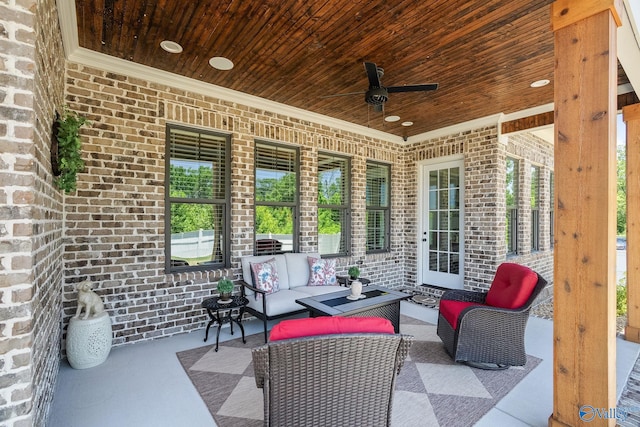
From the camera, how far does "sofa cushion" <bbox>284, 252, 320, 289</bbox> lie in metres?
4.23

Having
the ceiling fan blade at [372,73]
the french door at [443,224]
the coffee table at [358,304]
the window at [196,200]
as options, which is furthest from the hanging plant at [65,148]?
the french door at [443,224]

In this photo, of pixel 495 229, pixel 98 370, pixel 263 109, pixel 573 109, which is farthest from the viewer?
pixel 495 229

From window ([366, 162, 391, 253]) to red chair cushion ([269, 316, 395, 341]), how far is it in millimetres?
4267

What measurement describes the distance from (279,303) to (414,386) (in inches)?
63.9

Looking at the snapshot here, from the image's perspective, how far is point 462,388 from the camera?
258 centimetres

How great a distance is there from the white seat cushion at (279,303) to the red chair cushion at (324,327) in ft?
6.57

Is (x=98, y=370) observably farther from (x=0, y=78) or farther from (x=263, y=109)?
(x=263, y=109)

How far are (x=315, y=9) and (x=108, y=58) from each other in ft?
7.47

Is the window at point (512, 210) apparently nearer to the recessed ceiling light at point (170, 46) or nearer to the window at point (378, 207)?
the window at point (378, 207)

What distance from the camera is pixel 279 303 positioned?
11.6 feet

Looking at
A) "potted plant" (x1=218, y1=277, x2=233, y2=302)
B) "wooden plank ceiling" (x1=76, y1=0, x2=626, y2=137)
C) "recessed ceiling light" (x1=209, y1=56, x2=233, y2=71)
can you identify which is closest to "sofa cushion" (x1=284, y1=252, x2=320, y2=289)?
"potted plant" (x1=218, y1=277, x2=233, y2=302)

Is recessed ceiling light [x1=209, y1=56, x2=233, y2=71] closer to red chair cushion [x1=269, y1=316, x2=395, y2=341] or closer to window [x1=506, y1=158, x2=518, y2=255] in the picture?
red chair cushion [x1=269, y1=316, x2=395, y2=341]

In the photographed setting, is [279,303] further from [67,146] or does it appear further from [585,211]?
[585,211]

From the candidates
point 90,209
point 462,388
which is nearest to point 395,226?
point 462,388
